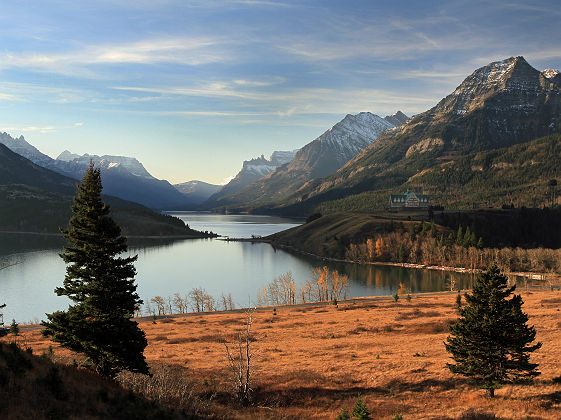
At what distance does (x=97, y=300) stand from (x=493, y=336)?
3109 centimetres

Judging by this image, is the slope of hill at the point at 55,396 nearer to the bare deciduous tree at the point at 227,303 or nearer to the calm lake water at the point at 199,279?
the bare deciduous tree at the point at 227,303

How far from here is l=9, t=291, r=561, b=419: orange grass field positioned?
3256cm

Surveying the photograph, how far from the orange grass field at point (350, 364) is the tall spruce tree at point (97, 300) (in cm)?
793

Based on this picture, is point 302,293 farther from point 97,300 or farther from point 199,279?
point 97,300

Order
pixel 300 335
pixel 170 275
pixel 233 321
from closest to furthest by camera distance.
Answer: pixel 300 335, pixel 233 321, pixel 170 275

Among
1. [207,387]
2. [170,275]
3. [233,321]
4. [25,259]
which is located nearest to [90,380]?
[207,387]

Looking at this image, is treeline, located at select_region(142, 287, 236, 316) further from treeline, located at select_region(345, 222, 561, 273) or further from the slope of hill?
treeline, located at select_region(345, 222, 561, 273)

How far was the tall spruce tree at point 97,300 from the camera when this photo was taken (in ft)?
102

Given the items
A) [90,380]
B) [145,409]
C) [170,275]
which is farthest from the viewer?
[170,275]

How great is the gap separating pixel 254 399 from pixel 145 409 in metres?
13.8

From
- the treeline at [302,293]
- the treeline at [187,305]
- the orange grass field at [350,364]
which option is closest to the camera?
the orange grass field at [350,364]

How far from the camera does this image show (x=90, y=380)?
28.2 m

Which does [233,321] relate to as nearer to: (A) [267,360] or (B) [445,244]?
(A) [267,360]

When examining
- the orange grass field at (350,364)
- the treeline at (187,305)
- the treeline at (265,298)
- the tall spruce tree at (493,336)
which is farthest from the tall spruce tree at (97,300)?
the treeline at (265,298)
